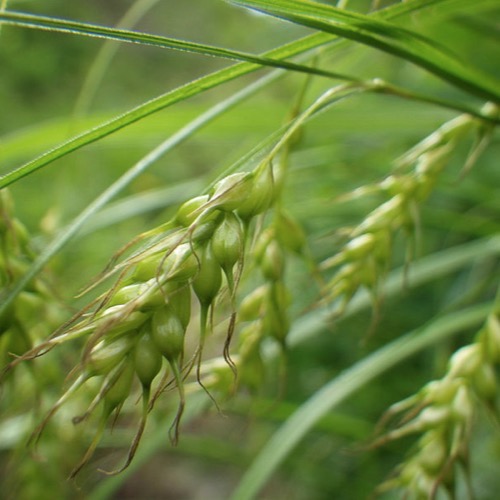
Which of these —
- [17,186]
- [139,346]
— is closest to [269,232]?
Result: [139,346]

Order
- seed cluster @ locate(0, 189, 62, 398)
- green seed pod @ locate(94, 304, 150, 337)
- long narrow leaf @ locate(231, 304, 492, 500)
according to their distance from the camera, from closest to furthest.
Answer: green seed pod @ locate(94, 304, 150, 337) → seed cluster @ locate(0, 189, 62, 398) → long narrow leaf @ locate(231, 304, 492, 500)

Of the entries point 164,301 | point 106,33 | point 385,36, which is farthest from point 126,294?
point 385,36

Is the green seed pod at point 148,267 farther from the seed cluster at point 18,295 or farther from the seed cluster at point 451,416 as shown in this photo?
the seed cluster at point 451,416

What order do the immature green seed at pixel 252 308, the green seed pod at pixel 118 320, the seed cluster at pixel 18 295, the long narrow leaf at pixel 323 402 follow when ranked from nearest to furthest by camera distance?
the green seed pod at pixel 118 320
the seed cluster at pixel 18 295
the immature green seed at pixel 252 308
the long narrow leaf at pixel 323 402

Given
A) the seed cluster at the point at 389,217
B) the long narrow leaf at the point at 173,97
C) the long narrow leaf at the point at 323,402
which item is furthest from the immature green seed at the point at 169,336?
the long narrow leaf at the point at 323,402

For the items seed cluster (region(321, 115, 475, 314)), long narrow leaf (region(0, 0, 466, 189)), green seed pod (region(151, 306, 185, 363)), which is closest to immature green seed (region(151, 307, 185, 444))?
green seed pod (region(151, 306, 185, 363))

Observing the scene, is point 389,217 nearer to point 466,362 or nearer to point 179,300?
point 466,362

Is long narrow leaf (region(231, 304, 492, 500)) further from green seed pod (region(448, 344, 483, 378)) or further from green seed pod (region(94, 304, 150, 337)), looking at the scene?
green seed pod (region(94, 304, 150, 337))
